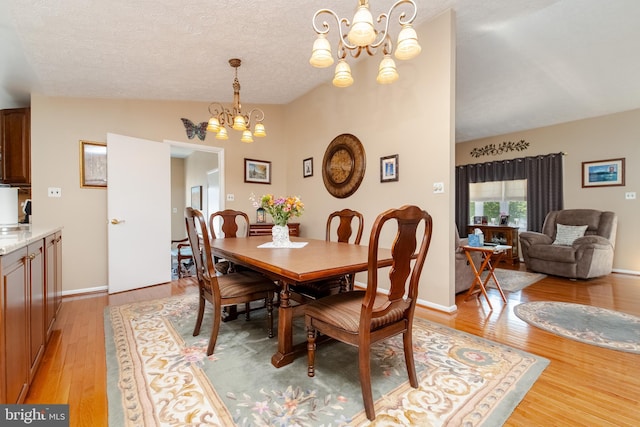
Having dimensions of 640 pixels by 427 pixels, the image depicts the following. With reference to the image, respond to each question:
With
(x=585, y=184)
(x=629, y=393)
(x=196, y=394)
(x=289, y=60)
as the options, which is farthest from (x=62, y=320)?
(x=585, y=184)

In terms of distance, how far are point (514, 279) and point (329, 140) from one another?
333cm

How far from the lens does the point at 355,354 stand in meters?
1.93

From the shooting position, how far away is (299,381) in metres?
1.62

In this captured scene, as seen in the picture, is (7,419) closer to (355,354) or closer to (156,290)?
(355,354)

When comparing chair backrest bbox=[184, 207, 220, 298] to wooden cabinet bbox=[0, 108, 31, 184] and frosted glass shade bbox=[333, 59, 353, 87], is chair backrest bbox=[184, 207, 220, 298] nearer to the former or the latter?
frosted glass shade bbox=[333, 59, 353, 87]

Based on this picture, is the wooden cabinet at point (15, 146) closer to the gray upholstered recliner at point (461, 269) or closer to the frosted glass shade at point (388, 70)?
the frosted glass shade at point (388, 70)

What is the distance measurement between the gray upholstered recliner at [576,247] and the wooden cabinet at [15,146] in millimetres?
6984

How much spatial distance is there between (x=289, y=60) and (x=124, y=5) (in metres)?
1.62

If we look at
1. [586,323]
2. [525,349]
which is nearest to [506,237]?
[586,323]

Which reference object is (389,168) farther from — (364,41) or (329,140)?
(364,41)

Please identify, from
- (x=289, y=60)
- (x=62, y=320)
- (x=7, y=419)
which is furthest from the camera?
(x=289, y=60)

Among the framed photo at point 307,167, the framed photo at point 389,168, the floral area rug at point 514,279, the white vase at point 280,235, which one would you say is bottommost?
the floral area rug at point 514,279

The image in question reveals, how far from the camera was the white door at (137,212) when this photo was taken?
3416mm

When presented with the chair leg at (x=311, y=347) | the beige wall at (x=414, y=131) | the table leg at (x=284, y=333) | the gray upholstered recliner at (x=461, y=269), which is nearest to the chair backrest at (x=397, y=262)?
the chair leg at (x=311, y=347)
